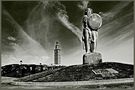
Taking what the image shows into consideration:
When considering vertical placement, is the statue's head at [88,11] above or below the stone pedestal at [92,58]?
above

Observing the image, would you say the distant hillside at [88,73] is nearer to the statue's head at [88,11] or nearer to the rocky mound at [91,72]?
the rocky mound at [91,72]

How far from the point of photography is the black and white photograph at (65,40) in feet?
28.2

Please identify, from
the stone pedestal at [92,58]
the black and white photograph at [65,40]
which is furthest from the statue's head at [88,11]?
the stone pedestal at [92,58]

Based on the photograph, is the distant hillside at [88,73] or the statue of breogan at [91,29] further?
the statue of breogan at [91,29]

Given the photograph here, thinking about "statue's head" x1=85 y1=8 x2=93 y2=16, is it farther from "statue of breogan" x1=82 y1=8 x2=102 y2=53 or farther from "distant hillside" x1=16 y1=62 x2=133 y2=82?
"distant hillside" x1=16 y1=62 x2=133 y2=82

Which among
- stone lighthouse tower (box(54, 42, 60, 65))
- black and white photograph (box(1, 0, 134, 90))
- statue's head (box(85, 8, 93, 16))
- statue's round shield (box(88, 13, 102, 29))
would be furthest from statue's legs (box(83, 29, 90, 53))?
stone lighthouse tower (box(54, 42, 60, 65))

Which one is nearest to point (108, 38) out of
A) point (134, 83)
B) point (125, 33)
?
point (125, 33)

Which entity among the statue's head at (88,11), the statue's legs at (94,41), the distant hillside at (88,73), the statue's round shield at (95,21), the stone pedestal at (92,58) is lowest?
the distant hillside at (88,73)

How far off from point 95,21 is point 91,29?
0.14 meters

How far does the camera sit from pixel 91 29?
28.5ft

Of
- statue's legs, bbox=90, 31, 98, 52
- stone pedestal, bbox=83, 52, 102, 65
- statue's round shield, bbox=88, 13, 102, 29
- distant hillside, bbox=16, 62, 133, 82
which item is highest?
statue's round shield, bbox=88, 13, 102, 29

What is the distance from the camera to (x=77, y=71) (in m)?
8.59

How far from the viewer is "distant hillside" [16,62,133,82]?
28.0ft

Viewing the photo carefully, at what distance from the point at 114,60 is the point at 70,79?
0.75m
